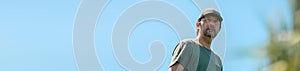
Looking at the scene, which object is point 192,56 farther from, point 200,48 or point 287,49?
point 287,49

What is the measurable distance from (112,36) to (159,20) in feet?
2.60

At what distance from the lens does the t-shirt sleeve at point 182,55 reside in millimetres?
3605

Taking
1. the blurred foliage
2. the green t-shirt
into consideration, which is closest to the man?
the green t-shirt

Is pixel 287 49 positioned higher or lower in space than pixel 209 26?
lower

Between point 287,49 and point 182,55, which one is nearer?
point 287,49

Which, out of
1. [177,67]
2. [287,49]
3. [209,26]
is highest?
[209,26]

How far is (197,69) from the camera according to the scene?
363 cm

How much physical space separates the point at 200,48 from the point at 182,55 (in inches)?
4.8

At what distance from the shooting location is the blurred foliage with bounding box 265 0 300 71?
212cm

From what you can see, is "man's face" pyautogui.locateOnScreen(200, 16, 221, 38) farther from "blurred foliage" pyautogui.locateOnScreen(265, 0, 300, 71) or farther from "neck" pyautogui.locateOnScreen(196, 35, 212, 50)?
"blurred foliage" pyautogui.locateOnScreen(265, 0, 300, 71)

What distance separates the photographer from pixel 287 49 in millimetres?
2176

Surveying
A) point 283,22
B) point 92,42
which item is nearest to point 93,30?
point 92,42

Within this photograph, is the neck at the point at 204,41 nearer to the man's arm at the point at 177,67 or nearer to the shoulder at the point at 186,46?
the shoulder at the point at 186,46

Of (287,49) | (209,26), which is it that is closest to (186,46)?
(209,26)
